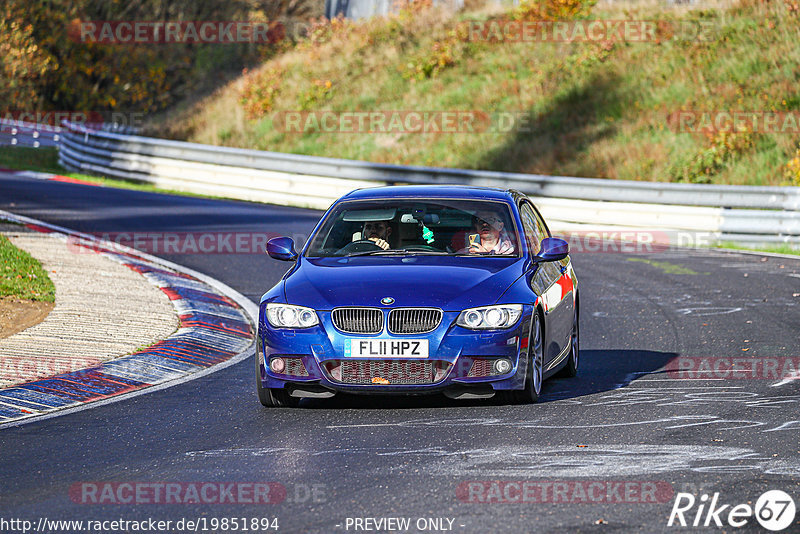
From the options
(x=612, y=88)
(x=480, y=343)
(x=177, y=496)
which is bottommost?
(x=177, y=496)

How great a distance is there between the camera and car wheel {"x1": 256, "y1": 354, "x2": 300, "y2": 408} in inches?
353

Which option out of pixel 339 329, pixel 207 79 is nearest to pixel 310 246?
pixel 339 329

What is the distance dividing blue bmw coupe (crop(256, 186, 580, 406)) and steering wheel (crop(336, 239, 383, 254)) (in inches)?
0.4

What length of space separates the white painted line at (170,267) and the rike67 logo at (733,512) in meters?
4.70

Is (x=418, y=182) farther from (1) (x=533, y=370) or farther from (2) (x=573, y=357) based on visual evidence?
(1) (x=533, y=370)

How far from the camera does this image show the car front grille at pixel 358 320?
859cm

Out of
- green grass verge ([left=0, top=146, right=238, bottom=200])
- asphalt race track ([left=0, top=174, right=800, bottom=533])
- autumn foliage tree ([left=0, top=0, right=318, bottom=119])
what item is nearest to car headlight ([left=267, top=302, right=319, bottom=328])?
asphalt race track ([left=0, top=174, right=800, bottom=533])

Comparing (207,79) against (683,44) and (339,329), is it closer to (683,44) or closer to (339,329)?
(683,44)

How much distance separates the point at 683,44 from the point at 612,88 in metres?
2.56

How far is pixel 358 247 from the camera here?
982 cm

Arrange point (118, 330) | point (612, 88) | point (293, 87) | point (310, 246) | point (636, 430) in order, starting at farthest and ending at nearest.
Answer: point (293, 87) → point (612, 88) → point (118, 330) → point (310, 246) → point (636, 430)

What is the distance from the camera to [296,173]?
91.8 ft

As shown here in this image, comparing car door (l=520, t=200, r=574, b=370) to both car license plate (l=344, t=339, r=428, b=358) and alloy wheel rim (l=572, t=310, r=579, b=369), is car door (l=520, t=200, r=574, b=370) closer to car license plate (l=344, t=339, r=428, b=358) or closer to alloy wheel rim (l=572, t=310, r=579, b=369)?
alloy wheel rim (l=572, t=310, r=579, b=369)

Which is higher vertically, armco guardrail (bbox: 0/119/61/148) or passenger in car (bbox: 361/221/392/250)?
armco guardrail (bbox: 0/119/61/148)
